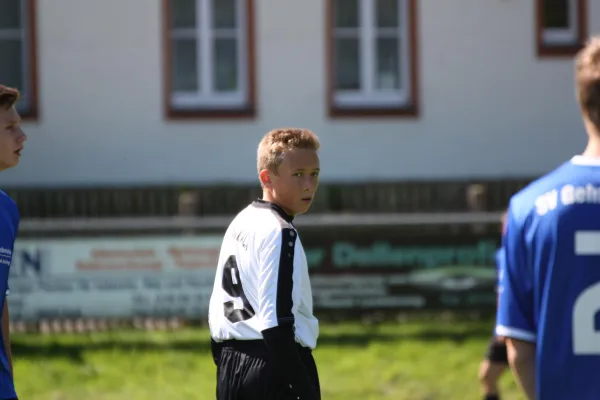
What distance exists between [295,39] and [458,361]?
7.91 meters

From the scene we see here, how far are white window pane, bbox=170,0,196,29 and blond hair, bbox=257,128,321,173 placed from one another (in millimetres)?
13071

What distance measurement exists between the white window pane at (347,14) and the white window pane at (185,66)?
209 centimetres

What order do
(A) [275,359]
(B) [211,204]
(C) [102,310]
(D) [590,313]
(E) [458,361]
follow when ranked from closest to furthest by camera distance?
(D) [590,313]
(A) [275,359]
(E) [458,361]
(C) [102,310]
(B) [211,204]

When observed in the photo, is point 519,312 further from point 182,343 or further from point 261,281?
point 182,343

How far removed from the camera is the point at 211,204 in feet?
53.5

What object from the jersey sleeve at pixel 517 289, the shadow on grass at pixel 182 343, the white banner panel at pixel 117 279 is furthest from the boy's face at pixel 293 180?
the white banner panel at pixel 117 279

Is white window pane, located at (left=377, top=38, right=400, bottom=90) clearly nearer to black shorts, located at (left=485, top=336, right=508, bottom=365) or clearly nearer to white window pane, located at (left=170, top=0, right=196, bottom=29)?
white window pane, located at (left=170, top=0, right=196, bottom=29)

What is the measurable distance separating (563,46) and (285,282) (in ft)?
45.3

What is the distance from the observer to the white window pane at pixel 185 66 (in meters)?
17.4

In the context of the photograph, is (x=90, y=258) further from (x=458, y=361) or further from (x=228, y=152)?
(x=228, y=152)

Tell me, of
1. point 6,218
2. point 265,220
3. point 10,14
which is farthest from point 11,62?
point 265,220

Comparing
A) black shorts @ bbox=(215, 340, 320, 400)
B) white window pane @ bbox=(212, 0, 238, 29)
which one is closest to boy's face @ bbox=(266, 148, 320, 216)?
black shorts @ bbox=(215, 340, 320, 400)

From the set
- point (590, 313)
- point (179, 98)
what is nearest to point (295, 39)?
point (179, 98)

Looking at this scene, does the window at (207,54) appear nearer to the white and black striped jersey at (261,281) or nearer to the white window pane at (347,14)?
the white window pane at (347,14)
